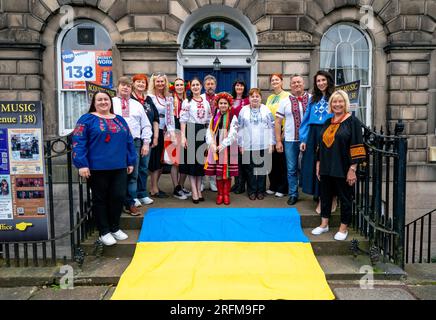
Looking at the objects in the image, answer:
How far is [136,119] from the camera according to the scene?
4957 millimetres

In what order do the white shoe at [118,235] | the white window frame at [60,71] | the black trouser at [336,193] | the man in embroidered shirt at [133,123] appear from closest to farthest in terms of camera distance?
the black trouser at [336,193] → the white shoe at [118,235] → the man in embroidered shirt at [133,123] → the white window frame at [60,71]

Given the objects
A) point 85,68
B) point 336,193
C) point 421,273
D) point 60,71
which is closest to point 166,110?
point 336,193

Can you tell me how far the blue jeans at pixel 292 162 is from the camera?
5.50 m

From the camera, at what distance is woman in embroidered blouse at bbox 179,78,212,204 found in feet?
→ 17.8

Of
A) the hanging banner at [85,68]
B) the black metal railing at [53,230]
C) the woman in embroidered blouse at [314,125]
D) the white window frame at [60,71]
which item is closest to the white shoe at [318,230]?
the woman in embroidered blouse at [314,125]

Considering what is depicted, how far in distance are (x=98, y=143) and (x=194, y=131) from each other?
1716 mm

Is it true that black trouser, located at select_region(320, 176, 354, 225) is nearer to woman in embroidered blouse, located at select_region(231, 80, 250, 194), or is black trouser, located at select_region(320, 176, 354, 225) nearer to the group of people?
the group of people

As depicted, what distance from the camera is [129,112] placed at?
4.91 metres

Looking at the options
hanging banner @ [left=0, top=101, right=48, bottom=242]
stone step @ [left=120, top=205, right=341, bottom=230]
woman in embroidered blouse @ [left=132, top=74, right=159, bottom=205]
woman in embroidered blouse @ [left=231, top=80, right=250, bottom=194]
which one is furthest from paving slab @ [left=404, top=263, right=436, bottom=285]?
hanging banner @ [left=0, top=101, right=48, bottom=242]

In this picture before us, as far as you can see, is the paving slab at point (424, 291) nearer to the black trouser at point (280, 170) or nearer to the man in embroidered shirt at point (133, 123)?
the black trouser at point (280, 170)

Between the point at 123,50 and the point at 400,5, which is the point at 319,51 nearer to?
the point at 400,5

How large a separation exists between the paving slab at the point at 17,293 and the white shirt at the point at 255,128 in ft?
11.1

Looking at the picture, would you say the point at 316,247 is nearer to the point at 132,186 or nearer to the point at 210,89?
the point at 132,186
